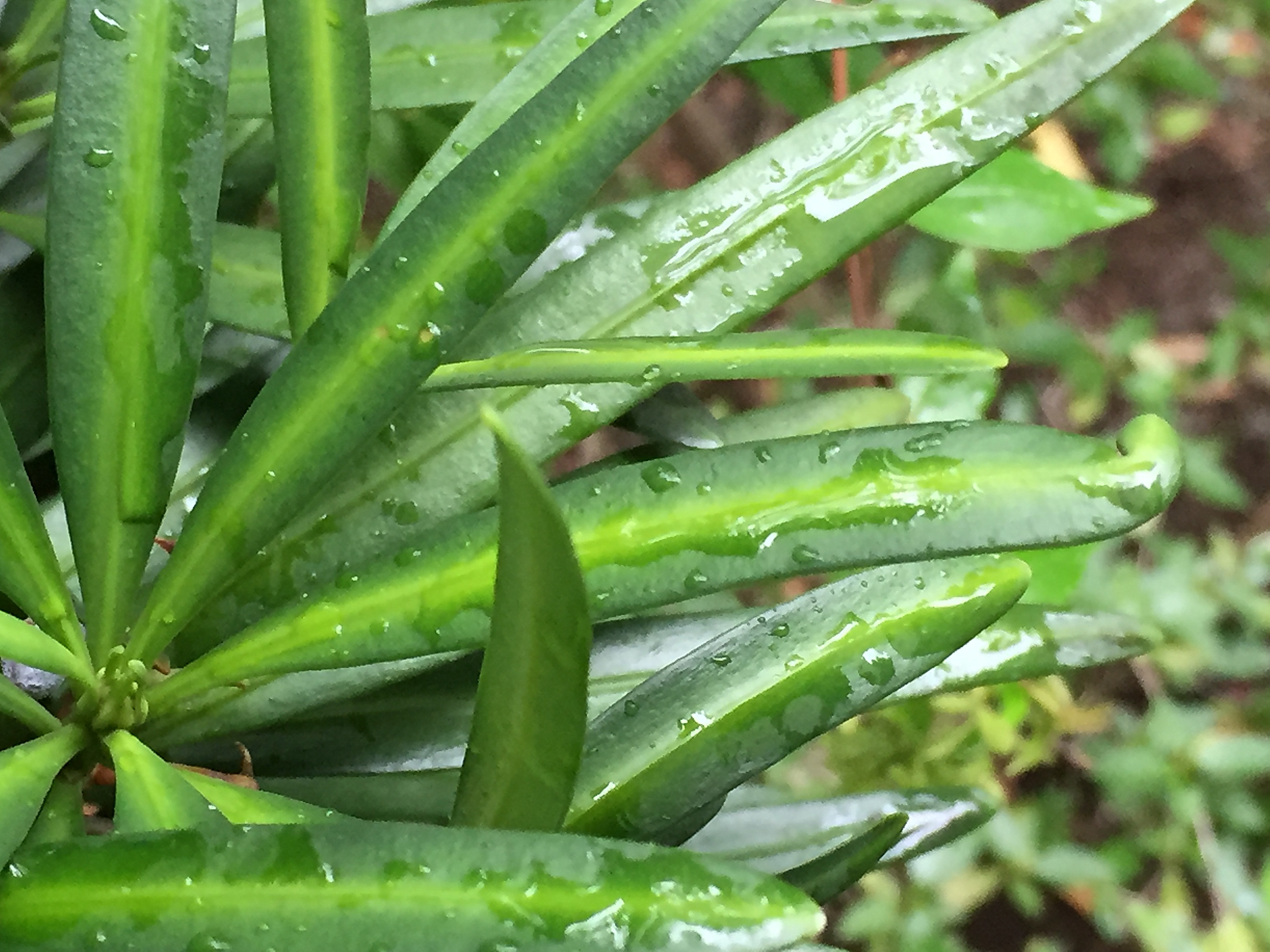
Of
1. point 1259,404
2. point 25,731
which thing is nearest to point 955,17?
point 25,731

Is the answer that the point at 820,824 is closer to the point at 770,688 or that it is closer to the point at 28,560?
the point at 770,688

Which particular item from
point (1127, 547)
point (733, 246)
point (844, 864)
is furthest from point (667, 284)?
point (1127, 547)

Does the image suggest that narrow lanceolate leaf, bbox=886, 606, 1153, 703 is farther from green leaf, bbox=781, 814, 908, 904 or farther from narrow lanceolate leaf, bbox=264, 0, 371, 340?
narrow lanceolate leaf, bbox=264, 0, 371, 340

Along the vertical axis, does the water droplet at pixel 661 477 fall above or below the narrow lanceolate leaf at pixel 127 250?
below

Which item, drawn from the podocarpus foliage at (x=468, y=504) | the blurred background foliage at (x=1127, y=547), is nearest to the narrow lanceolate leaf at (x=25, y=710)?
the podocarpus foliage at (x=468, y=504)

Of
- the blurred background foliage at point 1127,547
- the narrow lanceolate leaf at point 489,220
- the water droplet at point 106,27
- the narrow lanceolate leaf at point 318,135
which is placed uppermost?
the water droplet at point 106,27

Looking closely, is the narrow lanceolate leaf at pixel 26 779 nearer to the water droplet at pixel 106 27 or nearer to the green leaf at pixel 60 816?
the green leaf at pixel 60 816

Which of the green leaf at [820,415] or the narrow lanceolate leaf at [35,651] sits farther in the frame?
the green leaf at [820,415]

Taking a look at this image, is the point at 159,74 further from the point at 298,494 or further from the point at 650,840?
the point at 650,840

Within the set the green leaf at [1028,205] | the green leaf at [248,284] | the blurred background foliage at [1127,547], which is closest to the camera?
the green leaf at [248,284]
